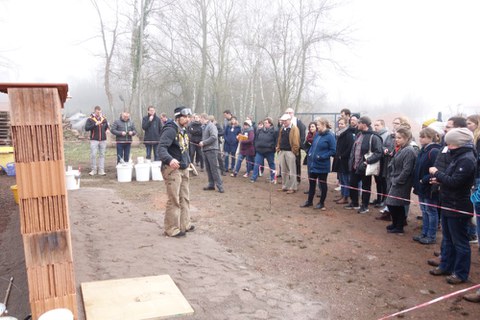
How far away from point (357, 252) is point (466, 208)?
165 centimetres

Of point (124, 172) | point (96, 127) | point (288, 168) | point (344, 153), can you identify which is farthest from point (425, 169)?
point (96, 127)

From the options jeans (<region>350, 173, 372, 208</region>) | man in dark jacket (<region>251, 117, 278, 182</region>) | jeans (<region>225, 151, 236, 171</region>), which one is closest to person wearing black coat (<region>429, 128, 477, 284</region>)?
jeans (<region>350, 173, 372, 208</region>)

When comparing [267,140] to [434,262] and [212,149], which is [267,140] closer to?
[212,149]

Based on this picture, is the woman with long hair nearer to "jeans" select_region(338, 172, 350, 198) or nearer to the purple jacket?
"jeans" select_region(338, 172, 350, 198)

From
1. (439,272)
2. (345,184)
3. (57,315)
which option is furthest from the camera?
(345,184)

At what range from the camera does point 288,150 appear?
30.9 ft

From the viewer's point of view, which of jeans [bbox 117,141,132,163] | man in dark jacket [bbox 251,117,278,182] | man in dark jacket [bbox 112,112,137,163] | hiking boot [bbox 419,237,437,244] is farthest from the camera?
jeans [bbox 117,141,132,163]

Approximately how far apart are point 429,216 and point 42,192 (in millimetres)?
5071

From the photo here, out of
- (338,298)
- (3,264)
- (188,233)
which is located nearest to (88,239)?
(3,264)

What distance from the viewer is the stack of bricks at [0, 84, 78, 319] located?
299 centimetres

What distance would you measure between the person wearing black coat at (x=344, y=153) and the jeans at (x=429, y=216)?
7.75 feet

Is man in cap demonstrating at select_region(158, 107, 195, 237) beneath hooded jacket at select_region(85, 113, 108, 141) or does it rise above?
beneath

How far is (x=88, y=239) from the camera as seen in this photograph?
5.78m

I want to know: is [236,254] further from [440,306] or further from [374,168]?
[374,168]
